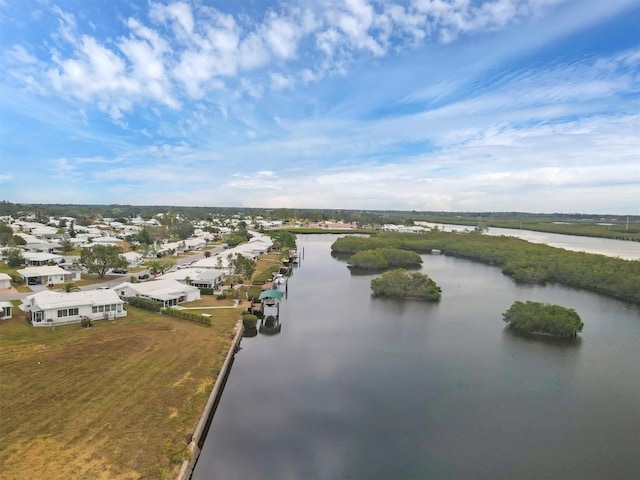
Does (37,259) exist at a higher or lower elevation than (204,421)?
higher

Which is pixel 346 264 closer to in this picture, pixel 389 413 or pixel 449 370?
pixel 449 370

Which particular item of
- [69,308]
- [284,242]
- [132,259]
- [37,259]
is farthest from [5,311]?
[284,242]

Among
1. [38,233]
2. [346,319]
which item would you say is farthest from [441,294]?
[38,233]

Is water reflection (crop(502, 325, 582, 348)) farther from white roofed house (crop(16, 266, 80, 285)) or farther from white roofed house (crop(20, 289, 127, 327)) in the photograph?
white roofed house (crop(16, 266, 80, 285))

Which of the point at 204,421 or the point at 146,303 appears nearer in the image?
the point at 204,421

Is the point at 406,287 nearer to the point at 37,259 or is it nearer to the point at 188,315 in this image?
the point at 188,315

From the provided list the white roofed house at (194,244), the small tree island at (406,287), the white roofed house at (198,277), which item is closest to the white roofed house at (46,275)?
the white roofed house at (198,277)
